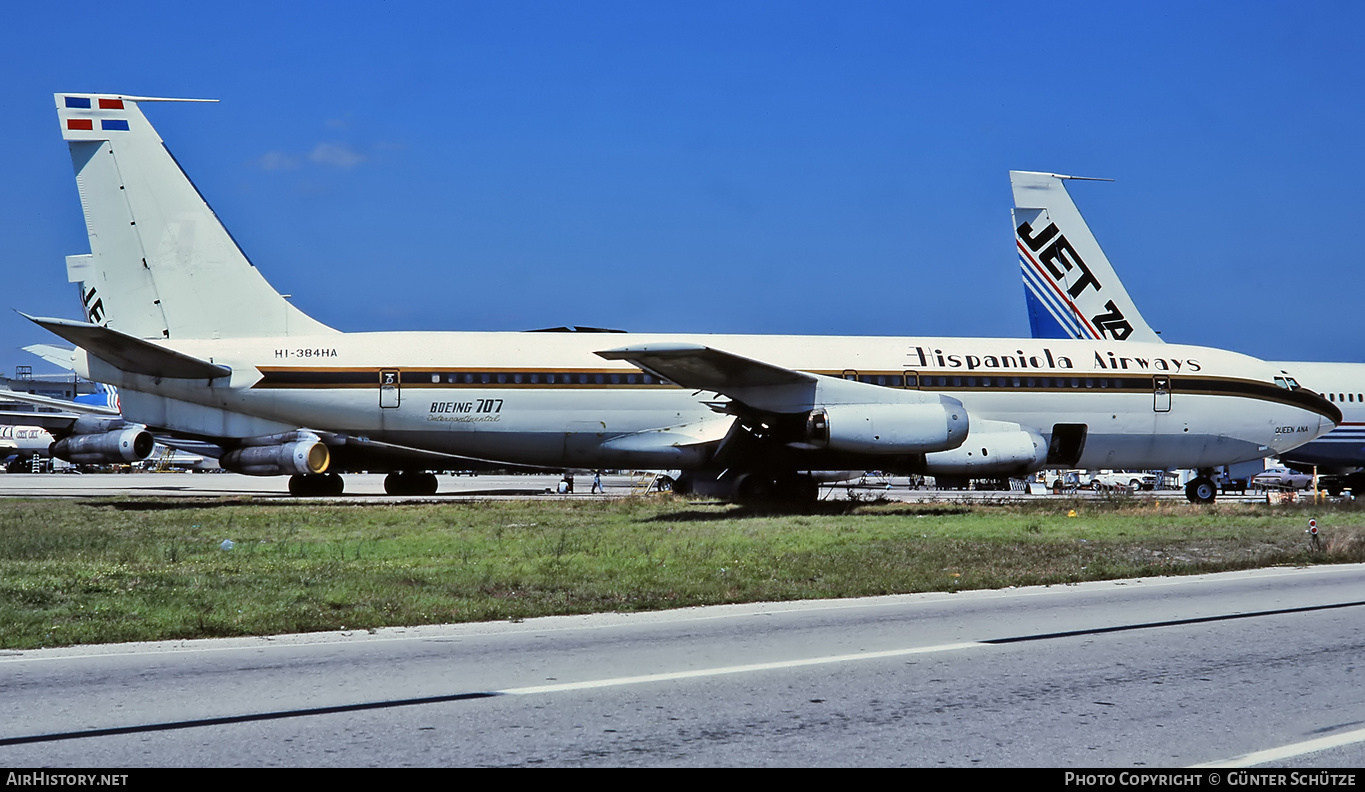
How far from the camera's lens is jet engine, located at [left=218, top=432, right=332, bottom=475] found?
2634 centimetres

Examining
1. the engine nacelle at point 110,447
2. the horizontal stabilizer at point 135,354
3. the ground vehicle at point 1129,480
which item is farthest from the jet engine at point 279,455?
the ground vehicle at point 1129,480

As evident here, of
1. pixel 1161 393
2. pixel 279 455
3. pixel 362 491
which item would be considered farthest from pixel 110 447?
pixel 1161 393

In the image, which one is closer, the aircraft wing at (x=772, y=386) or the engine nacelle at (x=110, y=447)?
the aircraft wing at (x=772, y=386)

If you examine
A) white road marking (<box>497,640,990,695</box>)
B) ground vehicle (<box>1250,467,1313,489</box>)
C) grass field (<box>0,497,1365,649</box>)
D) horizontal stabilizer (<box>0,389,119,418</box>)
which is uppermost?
horizontal stabilizer (<box>0,389,119,418</box>)

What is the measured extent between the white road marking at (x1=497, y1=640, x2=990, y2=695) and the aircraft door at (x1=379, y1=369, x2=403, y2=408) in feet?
58.9

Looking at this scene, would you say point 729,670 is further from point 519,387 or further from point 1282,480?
point 1282,480

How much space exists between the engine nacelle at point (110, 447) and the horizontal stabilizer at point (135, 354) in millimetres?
16338

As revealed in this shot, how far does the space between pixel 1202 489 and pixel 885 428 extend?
1129 cm

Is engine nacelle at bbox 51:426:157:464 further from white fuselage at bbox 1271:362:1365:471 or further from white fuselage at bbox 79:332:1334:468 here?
white fuselage at bbox 1271:362:1365:471

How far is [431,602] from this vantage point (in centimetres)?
1091

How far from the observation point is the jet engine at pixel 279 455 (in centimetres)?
2634

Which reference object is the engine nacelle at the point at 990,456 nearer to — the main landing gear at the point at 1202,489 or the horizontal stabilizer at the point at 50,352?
the main landing gear at the point at 1202,489

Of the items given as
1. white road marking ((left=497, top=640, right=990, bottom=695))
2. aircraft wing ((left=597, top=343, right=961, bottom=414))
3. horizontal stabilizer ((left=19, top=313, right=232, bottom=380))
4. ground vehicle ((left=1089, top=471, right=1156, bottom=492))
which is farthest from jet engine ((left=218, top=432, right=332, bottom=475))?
ground vehicle ((left=1089, top=471, right=1156, bottom=492))

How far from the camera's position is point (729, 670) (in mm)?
7730
